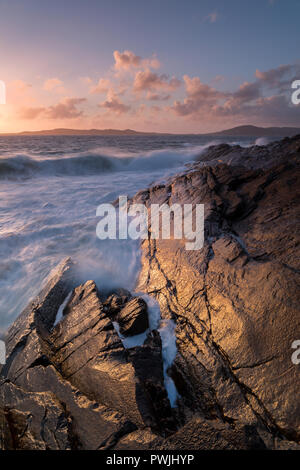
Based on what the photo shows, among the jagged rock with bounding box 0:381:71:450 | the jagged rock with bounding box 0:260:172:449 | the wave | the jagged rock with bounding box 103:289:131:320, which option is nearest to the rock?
the jagged rock with bounding box 103:289:131:320

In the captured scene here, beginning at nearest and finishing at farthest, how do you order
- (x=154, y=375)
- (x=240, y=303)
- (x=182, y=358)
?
(x=154, y=375) → (x=182, y=358) → (x=240, y=303)

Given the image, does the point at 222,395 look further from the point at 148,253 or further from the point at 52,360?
the point at 148,253

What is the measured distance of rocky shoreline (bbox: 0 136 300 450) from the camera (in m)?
1.96

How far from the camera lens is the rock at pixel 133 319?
130 inches

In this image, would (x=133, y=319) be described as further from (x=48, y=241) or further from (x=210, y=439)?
(x=48, y=241)

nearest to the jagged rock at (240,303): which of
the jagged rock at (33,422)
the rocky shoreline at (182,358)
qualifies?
the rocky shoreline at (182,358)

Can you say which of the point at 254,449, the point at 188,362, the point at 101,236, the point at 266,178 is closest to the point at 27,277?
the point at 101,236

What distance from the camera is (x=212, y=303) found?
10.9 ft

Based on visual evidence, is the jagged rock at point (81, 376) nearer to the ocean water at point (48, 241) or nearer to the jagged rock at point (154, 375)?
the jagged rock at point (154, 375)

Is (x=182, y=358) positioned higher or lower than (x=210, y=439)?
lower

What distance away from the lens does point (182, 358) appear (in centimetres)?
292

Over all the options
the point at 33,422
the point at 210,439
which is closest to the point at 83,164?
the point at 33,422

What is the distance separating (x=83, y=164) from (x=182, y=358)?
74.7ft

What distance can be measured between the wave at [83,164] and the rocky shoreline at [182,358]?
18.0 metres
